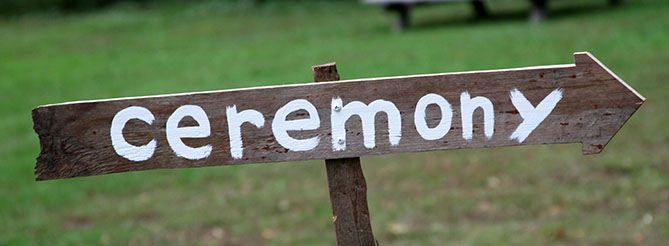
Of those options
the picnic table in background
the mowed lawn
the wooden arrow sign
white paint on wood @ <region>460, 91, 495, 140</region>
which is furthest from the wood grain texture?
the picnic table in background

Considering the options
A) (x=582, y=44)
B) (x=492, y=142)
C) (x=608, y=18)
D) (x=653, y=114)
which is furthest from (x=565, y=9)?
(x=492, y=142)

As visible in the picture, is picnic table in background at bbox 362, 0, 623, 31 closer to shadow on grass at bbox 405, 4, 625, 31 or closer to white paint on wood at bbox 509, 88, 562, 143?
shadow on grass at bbox 405, 4, 625, 31

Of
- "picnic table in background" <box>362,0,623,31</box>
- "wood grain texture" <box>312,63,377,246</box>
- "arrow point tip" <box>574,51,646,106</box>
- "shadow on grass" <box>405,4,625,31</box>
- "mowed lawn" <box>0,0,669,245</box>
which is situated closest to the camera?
"arrow point tip" <box>574,51,646,106</box>

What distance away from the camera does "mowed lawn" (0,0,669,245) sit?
4.55 m

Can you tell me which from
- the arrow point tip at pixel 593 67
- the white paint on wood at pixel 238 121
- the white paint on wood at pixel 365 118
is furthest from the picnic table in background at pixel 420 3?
the white paint on wood at pixel 238 121

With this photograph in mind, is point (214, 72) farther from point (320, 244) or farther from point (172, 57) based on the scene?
point (320, 244)

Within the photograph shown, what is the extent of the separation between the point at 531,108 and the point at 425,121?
0.94 ft

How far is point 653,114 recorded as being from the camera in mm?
6324

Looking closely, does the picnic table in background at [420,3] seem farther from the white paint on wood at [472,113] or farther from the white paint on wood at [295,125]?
the white paint on wood at [295,125]

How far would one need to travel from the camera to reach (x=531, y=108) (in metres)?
1.97

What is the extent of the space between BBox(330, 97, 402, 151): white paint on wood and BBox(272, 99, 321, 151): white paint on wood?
49 millimetres

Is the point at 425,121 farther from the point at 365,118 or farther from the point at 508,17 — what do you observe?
the point at 508,17

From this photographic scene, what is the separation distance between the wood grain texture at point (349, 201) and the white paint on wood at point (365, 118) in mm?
104

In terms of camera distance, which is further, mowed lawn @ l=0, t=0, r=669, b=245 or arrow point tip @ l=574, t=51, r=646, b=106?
mowed lawn @ l=0, t=0, r=669, b=245
